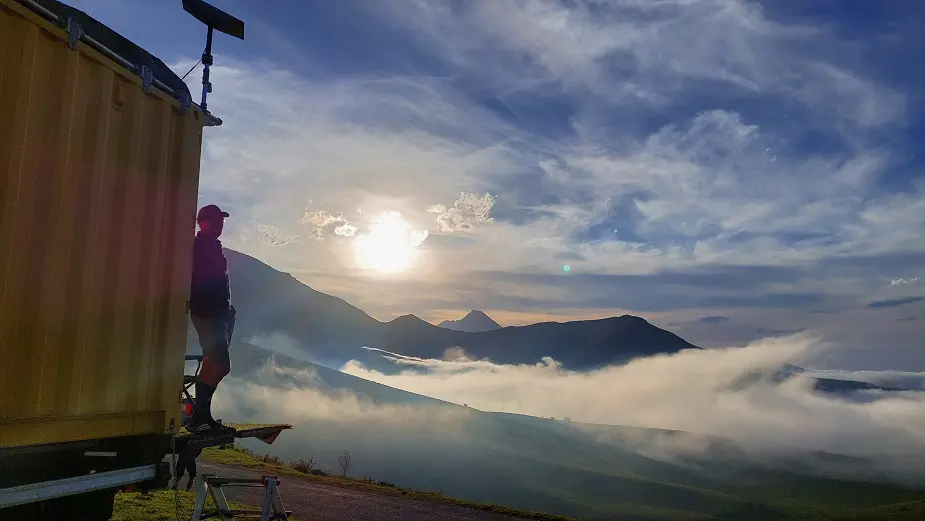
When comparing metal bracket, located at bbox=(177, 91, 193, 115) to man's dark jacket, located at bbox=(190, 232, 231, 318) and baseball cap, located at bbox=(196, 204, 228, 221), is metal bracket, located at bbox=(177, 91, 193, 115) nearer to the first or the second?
man's dark jacket, located at bbox=(190, 232, 231, 318)

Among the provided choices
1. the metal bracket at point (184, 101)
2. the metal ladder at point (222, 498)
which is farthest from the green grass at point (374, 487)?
the metal bracket at point (184, 101)

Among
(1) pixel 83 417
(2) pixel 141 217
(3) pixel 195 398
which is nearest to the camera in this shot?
(1) pixel 83 417

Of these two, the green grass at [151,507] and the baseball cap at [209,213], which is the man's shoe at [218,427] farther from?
the green grass at [151,507]

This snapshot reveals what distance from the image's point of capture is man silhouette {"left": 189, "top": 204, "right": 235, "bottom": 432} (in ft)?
22.5

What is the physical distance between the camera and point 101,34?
209 inches

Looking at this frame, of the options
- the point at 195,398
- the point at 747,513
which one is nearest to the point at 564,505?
the point at 747,513

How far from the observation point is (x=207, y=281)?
272 inches

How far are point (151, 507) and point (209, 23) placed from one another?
10.00 meters

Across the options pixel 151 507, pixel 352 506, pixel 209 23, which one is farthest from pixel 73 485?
pixel 352 506

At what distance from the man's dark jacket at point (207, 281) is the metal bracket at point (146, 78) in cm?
181

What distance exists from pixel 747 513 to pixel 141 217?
→ 224m

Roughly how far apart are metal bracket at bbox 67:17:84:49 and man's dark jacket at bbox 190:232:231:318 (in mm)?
2540

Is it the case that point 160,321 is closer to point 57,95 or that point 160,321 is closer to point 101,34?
point 57,95

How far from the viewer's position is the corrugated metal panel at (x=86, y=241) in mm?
4410
